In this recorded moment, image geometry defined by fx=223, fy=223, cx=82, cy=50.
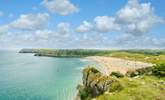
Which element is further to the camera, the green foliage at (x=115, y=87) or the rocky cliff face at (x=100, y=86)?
the rocky cliff face at (x=100, y=86)

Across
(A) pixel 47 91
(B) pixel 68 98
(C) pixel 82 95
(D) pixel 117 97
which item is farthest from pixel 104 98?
(A) pixel 47 91

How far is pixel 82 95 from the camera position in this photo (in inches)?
2429

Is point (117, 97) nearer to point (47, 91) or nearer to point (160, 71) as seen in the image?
point (160, 71)

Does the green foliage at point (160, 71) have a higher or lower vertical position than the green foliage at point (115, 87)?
higher

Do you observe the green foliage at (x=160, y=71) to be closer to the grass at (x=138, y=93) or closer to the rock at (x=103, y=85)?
the grass at (x=138, y=93)

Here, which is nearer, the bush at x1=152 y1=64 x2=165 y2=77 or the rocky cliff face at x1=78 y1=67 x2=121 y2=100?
the rocky cliff face at x1=78 y1=67 x2=121 y2=100

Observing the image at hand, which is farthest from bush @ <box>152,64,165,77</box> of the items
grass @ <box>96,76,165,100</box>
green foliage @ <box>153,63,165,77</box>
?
grass @ <box>96,76,165,100</box>

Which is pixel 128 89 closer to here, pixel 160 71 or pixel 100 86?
pixel 100 86

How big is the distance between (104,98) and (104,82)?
11053 mm

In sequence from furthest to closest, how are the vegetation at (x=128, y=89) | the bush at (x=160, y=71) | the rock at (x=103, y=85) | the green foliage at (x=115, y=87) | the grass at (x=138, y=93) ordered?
1. the bush at (x=160, y=71)
2. the rock at (x=103, y=85)
3. the green foliage at (x=115, y=87)
4. the vegetation at (x=128, y=89)
5. the grass at (x=138, y=93)

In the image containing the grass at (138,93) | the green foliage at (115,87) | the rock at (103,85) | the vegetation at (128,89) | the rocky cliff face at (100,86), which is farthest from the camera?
the rocky cliff face at (100,86)

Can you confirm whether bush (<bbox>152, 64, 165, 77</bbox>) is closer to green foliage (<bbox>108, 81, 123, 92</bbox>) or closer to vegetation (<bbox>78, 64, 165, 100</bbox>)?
vegetation (<bbox>78, 64, 165, 100</bbox>)

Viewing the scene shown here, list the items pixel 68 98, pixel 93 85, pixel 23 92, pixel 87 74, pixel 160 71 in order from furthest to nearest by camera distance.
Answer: pixel 23 92
pixel 68 98
pixel 87 74
pixel 160 71
pixel 93 85

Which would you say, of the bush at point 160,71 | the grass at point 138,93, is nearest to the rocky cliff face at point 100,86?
the grass at point 138,93
